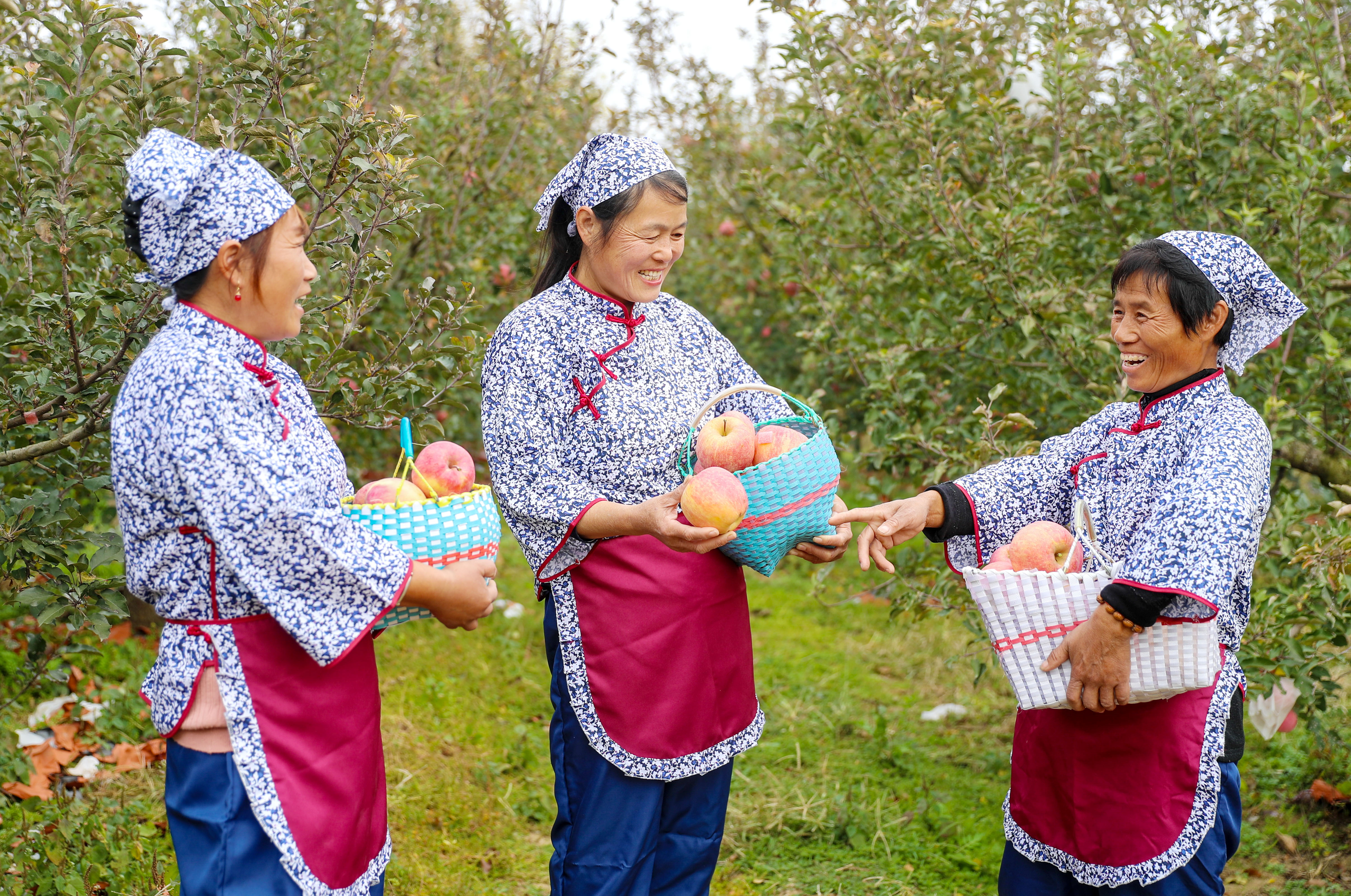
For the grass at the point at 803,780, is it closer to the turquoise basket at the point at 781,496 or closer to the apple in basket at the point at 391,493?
the turquoise basket at the point at 781,496

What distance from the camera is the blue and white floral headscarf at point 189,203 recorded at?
163 cm

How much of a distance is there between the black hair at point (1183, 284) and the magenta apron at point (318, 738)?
1.60m

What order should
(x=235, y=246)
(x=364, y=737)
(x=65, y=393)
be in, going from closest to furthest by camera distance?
1. (x=235, y=246)
2. (x=364, y=737)
3. (x=65, y=393)

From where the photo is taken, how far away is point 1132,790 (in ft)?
6.72

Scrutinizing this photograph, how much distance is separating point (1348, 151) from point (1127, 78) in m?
1.06

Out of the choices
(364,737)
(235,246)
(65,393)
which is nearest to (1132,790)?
(364,737)

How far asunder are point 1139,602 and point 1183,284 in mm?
626

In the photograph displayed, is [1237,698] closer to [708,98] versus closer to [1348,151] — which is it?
A: [1348,151]

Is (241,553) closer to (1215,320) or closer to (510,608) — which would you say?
(1215,320)

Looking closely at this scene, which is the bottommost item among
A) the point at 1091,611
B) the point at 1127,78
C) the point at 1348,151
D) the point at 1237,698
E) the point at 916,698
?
the point at 916,698

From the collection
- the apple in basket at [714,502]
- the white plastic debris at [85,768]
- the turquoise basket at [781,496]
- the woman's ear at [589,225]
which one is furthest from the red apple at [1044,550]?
the white plastic debris at [85,768]

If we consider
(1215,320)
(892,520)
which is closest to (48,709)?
(892,520)

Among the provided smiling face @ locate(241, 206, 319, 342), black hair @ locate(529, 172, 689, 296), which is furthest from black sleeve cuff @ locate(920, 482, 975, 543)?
smiling face @ locate(241, 206, 319, 342)

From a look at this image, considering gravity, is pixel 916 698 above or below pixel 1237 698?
below
